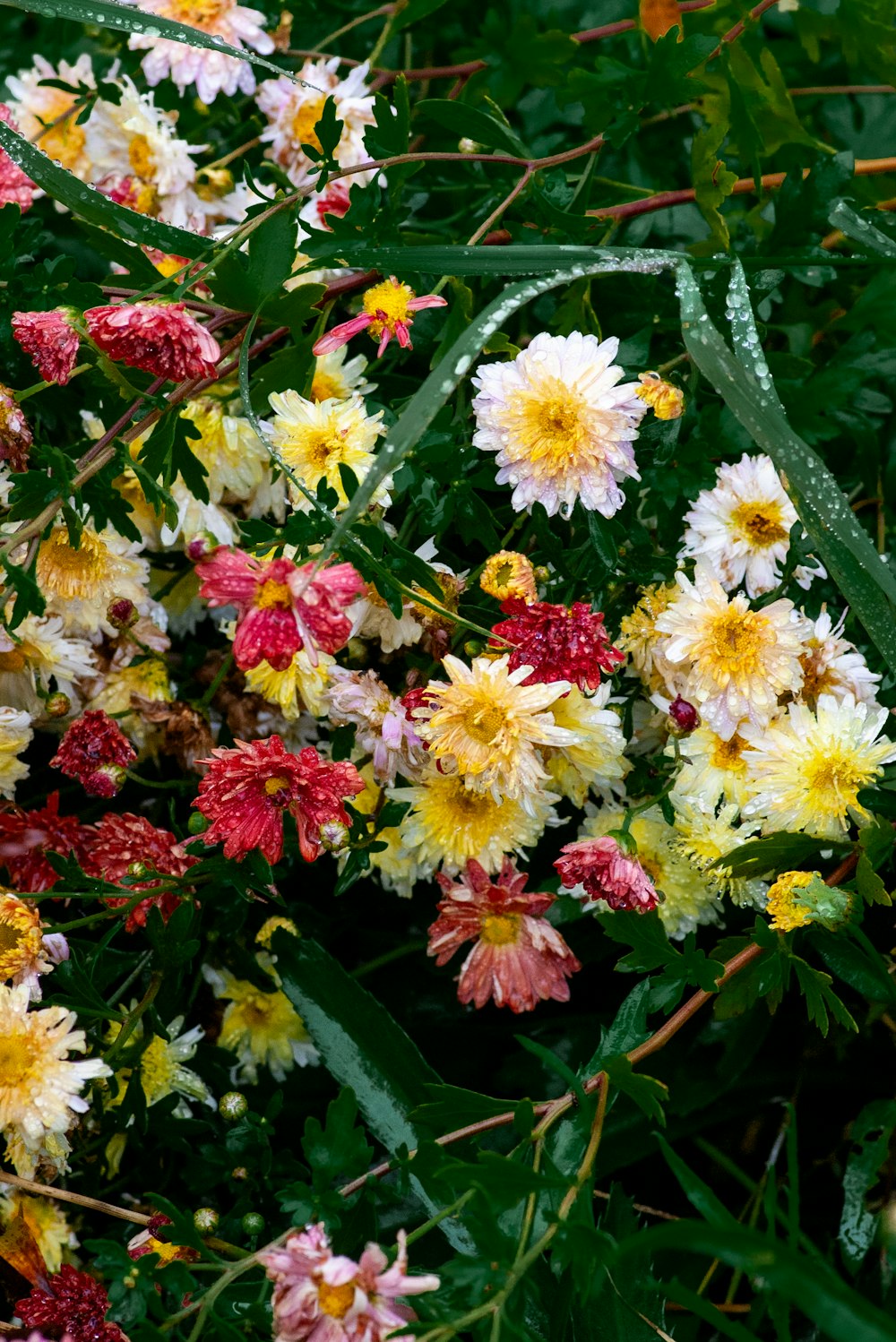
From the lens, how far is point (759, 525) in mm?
685

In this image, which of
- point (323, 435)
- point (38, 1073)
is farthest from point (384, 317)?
point (38, 1073)

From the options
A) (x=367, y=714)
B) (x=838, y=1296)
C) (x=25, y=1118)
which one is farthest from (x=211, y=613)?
(x=838, y=1296)

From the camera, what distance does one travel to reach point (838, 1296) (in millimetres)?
395

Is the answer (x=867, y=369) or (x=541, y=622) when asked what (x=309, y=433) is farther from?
(x=867, y=369)

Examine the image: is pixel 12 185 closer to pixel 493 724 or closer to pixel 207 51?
pixel 207 51

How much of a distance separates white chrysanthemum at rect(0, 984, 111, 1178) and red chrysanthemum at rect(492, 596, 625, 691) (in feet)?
1.06

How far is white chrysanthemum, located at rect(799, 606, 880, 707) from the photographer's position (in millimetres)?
659

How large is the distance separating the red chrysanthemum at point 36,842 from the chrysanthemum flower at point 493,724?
0.83 feet

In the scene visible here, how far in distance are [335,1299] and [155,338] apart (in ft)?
1.42

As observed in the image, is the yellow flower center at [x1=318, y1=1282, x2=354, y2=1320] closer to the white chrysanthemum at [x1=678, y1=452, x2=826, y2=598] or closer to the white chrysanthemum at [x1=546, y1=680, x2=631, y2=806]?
the white chrysanthemum at [x1=546, y1=680, x2=631, y2=806]

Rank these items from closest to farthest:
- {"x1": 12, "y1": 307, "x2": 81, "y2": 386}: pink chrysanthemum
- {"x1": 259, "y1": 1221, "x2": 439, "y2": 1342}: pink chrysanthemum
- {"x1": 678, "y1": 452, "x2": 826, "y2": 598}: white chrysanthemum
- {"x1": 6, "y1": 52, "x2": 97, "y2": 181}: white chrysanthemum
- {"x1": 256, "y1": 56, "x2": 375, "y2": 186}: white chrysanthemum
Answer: {"x1": 259, "y1": 1221, "x2": 439, "y2": 1342}: pink chrysanthemum < {"x1": 12, "y1": 307, "x2": 81, "y2": 386}: pink chrysanthemum < {"x1": 678, "y1": 452, "x2": 826, "y2": 598}: white chrysanthemum < {"x1": 256, "y1": 56, "x2": 375, "y2": 186}: white chrysanthemum < {"x1": 6, "y1": 52, "x2": 97, "y2": 181}: white chrysanthemum

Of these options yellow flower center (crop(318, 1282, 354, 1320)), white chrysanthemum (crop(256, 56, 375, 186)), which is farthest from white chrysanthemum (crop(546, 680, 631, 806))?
white chrysanthemum (crop(256, 56, 375, 186))

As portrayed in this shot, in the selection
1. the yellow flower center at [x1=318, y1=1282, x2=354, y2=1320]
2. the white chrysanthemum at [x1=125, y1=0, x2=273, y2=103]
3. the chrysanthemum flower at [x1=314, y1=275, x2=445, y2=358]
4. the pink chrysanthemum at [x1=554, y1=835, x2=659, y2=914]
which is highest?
the white chrysanthemum at [x1=125, y1=0, x2=273, y2=103]

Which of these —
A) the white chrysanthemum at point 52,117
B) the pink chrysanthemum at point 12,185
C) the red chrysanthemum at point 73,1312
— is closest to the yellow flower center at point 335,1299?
the red chrysanthemum at point 73,1312
